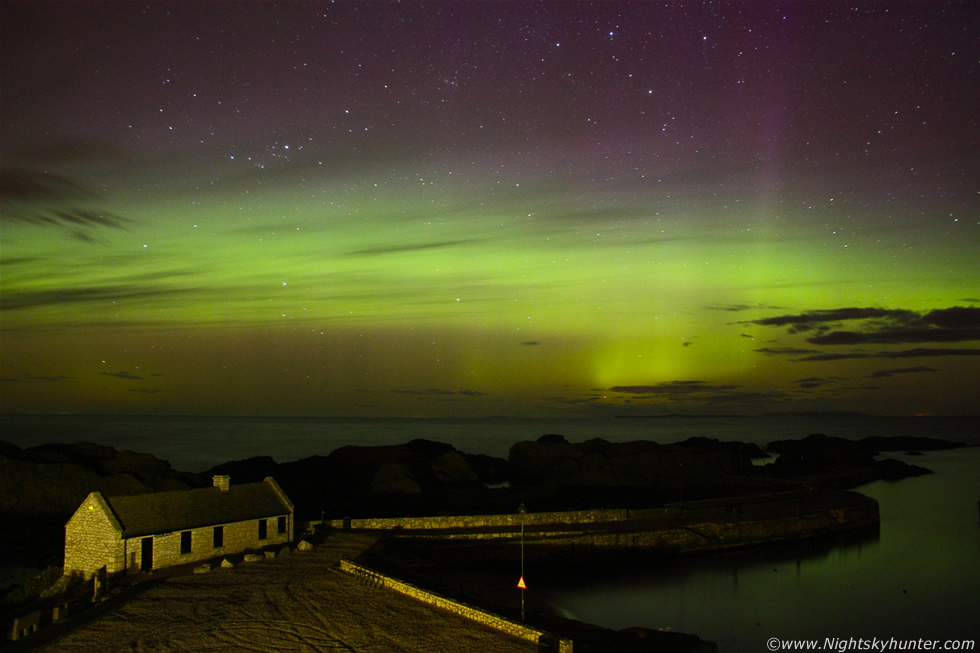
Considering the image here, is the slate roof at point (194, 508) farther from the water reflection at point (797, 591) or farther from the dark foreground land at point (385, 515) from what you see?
the water reflection at point (797, 591)

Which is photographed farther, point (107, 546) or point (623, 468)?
point (623, 468)

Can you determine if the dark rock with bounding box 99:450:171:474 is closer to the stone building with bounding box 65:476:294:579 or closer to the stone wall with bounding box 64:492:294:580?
the stone building with bounding box 65:476:294:579

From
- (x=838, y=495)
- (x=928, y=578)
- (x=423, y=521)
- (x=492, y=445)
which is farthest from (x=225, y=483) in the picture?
(x=492, y=445)

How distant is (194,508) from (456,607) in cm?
1228

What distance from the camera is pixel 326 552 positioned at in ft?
97.3

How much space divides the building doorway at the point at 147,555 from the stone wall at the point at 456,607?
21.4 feet

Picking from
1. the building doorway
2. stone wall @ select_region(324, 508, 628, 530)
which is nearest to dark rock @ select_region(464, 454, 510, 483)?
stone wall @ select_region(324, 508, 628, 530)

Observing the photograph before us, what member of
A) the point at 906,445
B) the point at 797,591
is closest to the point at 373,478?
the point at 797,591

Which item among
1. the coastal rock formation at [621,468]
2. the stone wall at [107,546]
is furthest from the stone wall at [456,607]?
the coastal rock formation at [621,468]

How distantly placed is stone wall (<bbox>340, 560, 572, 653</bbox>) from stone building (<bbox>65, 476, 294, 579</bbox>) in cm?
507

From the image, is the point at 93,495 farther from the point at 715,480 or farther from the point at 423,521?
the point at 715,480

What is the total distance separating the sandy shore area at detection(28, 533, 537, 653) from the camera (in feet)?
61.1

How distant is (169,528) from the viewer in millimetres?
26719

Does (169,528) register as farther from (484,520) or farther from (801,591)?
(801,591)
